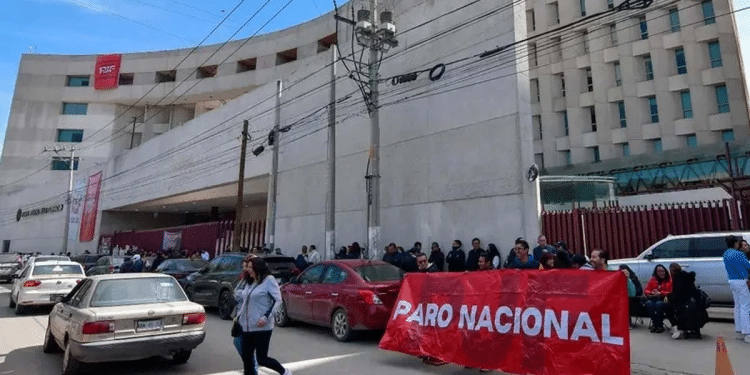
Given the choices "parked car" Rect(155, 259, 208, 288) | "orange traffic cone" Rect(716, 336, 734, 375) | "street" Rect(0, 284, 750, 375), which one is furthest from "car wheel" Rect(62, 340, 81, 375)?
"parked car" Rect(155, 259, 208, 288)

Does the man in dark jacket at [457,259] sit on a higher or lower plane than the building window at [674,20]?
lower

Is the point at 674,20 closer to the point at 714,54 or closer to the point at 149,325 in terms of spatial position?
the point at 714,54

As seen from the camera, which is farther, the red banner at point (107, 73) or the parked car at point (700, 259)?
the red banner at point (107, 73)

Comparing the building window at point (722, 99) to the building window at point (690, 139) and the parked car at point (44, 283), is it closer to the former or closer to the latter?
the building window at point (690, 139)

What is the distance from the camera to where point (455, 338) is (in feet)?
20.7

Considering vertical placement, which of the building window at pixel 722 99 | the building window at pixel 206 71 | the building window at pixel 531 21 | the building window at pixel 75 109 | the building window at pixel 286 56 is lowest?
the building window at pixel 722 99

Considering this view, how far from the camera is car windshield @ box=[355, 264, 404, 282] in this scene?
870 cm

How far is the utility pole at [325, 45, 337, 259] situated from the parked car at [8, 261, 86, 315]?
291 inches

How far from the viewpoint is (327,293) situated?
8938 mm

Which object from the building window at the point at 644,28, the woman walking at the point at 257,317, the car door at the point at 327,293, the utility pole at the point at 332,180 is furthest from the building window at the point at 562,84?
the woman walking at the point at 257,317

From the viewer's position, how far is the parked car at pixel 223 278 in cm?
1152

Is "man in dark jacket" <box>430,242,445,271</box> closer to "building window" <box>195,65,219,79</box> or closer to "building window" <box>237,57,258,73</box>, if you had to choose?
"building window" <box>237,57,258,73</box>

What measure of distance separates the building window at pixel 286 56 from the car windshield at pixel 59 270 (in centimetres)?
3338

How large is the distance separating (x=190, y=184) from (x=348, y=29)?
53.0ft
